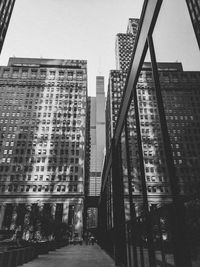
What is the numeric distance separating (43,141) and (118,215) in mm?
70637

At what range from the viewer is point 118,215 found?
8875 millimetres

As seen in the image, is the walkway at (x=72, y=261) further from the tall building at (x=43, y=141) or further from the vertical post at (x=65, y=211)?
the vertical post at (x=65, y=211)

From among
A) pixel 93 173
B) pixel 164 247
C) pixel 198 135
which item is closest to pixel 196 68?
pixel 198 135

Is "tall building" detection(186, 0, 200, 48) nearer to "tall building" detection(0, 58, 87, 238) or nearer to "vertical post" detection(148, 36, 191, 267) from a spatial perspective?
"vertical post" detection(148, 36, 191, 267)

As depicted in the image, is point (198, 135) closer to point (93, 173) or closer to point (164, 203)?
point (164, 203)

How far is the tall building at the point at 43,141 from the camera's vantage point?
65562mm

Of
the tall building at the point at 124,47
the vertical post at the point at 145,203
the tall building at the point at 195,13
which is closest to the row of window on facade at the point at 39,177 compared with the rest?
the tall building at the point at 124,47

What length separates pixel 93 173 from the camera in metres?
191

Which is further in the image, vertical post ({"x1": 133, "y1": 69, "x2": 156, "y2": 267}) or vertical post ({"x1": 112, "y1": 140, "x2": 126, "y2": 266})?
vertical post ({"x1": 112, "y1": 140, "x2": 126, "y2": 266})

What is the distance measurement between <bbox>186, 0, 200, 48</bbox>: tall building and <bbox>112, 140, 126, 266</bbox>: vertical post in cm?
653

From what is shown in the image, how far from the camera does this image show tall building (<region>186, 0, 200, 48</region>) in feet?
8.27

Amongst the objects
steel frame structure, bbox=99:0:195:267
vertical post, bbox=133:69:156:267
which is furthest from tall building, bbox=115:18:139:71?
vertical post, bbox=133:69:156:267

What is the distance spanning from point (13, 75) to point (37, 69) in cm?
1070

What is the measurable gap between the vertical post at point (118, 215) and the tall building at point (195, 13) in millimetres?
6527
